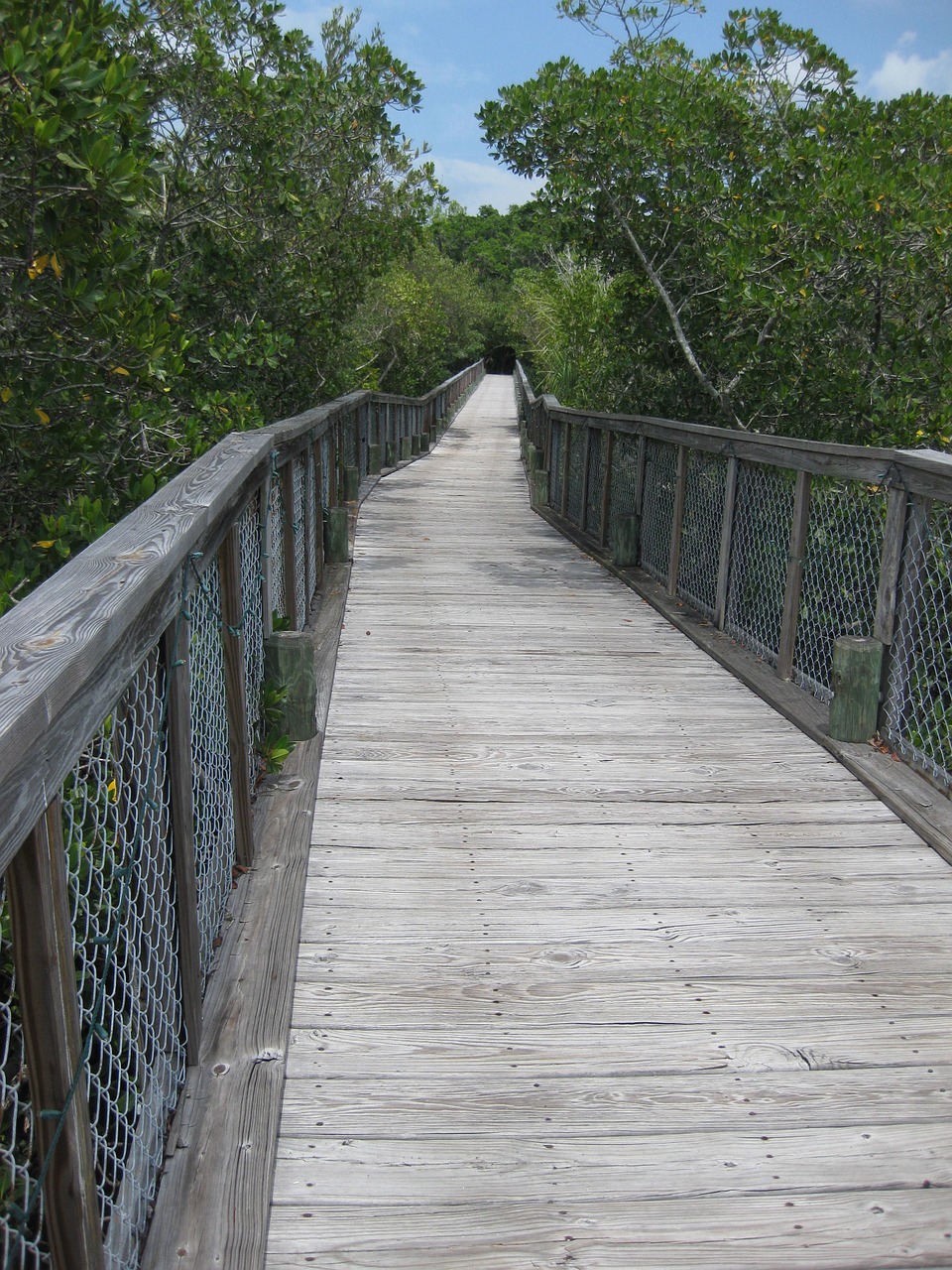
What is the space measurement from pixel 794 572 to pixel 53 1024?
14.3 feet

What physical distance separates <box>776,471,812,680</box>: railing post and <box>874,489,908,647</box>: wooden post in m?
0.65

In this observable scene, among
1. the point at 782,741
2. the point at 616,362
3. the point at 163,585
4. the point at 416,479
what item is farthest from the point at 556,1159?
the point at 416,479

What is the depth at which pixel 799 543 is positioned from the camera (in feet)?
16.8

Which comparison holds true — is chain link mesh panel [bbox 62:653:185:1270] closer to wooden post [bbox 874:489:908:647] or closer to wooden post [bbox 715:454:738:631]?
wooden post [bbox 874:489:908:647]

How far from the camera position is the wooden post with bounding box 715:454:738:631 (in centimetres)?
607

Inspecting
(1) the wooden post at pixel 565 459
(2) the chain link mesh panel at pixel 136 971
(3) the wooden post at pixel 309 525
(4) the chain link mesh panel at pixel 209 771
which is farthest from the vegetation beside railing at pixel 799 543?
(2) the chain link mesh panel at pixel 136 971

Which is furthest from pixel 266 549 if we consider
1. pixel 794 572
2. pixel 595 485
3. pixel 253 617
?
pixel 595 485

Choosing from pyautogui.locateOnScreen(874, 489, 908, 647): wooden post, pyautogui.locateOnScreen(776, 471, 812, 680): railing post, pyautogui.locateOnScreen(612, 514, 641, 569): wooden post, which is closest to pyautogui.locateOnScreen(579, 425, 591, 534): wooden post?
pyautogui.locateOnScreen(612, 514, 641, 569): wooden post

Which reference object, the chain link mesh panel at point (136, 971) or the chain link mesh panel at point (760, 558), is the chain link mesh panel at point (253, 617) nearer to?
the chain link mesh panel at point (136, 971)

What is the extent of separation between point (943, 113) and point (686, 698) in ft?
19.2

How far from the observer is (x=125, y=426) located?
18.2 ft

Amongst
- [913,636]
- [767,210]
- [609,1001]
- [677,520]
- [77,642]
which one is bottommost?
[609,1001]

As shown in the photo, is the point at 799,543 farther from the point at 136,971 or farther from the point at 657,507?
the point at 136,971

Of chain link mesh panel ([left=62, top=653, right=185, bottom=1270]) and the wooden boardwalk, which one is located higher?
chain link mesh panel ([left=62, top=653, right=185, bottom=1270])
